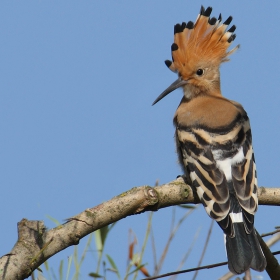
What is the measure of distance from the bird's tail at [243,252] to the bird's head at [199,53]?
157 cm

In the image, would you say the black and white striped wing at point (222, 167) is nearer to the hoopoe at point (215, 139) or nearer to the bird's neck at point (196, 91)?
the hoopoe at point (215, 139)

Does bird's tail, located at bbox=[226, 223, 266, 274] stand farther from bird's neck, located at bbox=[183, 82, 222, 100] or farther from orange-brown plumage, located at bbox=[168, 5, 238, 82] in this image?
orange-brown plumage, located at bbox=[168, 5, 238, 82]

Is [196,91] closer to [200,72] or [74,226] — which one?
[200,72]

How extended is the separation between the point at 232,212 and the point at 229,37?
176 cm

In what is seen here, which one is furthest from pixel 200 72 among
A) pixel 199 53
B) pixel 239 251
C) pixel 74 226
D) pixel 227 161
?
pixel 74 226

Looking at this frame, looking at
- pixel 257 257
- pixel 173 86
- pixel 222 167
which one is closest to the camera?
pixel 257 257

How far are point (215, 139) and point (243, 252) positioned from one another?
824mm

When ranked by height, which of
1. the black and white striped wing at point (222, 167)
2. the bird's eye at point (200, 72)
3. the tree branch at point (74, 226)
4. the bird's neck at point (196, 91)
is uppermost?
the bird's eye at point (200, 72)

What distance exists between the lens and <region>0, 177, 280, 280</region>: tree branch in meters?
1.83

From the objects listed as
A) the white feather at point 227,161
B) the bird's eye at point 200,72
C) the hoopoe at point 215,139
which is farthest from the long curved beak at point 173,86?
Result: the white feather at point 227,161

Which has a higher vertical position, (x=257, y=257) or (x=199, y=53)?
(x=199, y=53)

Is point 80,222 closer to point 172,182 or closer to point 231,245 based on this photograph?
point 172,182

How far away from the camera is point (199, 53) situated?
151 inches

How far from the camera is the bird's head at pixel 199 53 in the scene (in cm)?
380
